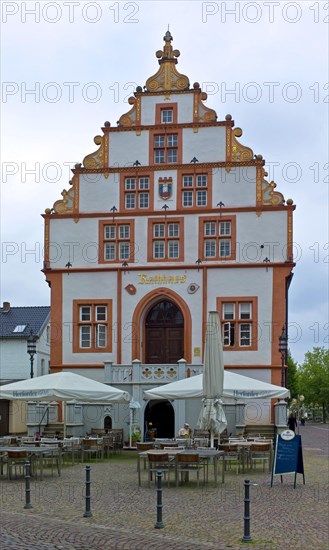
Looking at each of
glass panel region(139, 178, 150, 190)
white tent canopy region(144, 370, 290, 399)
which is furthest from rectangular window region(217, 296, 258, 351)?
white tent canopy region(144, 370, 290, 399)

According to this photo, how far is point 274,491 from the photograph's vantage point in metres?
16.8

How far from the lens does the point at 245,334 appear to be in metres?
33.7

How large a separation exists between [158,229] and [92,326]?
4949 millimetres

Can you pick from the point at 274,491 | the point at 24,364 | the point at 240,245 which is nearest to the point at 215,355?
the point at 274,491

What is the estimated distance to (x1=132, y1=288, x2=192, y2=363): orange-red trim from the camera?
112ft

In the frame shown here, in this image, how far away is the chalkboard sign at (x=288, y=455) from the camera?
1758 cm

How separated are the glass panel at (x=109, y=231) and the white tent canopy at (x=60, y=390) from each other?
11551 millimetres

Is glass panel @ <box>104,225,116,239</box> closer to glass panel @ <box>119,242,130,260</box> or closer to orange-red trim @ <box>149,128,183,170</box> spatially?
glass panel @ <box>119,242,130,260</box>

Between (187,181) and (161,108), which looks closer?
(187,181)

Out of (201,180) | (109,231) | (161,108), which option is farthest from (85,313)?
(161,108)

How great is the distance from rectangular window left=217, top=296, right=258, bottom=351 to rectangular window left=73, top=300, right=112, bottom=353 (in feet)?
15.8

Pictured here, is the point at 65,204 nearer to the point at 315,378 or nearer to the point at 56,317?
the point at 56,317

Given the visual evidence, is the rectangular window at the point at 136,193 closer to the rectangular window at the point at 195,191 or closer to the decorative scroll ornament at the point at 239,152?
the rectangular window at the point at 195,191

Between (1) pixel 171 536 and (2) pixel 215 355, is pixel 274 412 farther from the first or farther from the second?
(1) pixel 171 536
